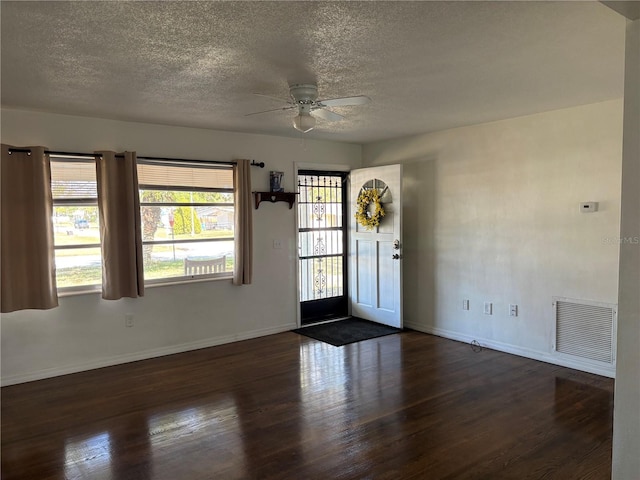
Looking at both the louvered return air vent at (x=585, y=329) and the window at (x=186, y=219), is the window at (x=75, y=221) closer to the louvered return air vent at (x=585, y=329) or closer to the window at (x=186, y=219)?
the window at (x=186, y=219)

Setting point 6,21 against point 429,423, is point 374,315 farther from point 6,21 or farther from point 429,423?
point 6,21

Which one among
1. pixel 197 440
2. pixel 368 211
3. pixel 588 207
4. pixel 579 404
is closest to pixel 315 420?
pixel 197 440

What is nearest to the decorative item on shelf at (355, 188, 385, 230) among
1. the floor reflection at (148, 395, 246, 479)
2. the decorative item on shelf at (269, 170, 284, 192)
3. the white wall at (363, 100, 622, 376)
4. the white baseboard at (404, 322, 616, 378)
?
the white wall at (363, 100, 622, 376)

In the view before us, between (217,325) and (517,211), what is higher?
(517,211)

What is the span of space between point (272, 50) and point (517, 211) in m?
3.18

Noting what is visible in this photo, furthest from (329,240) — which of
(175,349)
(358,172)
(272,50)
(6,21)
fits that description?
(6,21)

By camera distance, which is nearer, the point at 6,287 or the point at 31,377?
the point at 6,287

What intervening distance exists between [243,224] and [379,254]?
5.98 ft

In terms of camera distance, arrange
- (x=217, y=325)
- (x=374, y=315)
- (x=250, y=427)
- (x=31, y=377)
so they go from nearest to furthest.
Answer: (x=250, y=427), (x=31, y=377), (x=217, y=325), (x=374, y=315)

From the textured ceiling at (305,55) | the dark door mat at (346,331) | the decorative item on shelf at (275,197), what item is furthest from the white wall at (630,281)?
the decorative item on shelf at (275,197)

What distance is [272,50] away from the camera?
8.47 feet

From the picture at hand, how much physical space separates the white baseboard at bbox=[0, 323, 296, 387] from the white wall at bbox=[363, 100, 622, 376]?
192cm

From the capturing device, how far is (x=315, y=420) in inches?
129

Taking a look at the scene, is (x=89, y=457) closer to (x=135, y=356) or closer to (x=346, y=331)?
(x=135, y=356)
